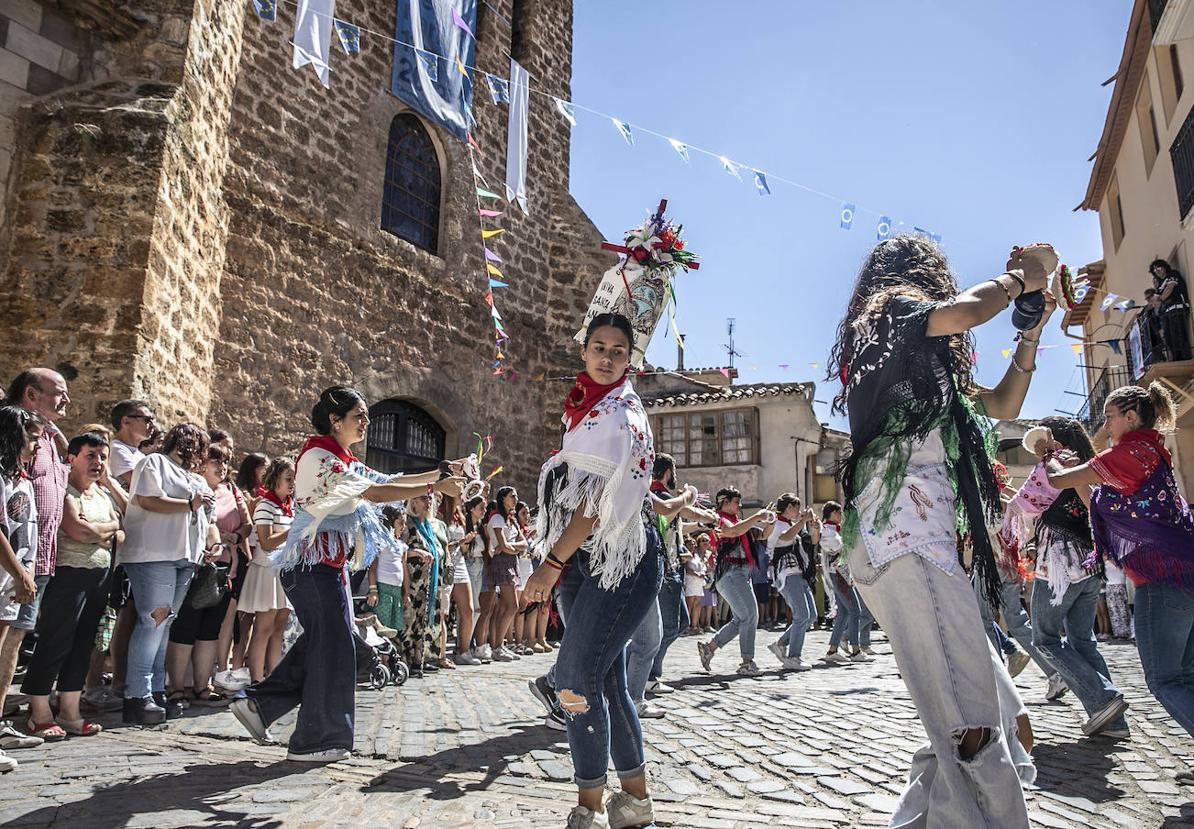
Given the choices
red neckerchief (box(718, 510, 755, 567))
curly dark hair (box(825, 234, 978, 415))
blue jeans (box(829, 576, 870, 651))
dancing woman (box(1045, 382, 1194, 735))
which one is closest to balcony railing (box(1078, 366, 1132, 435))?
blue jeans (box(829, 576, 870, 651))

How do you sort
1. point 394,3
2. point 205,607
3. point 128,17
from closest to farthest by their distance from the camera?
point 205,607, point 128,17, point 394,3

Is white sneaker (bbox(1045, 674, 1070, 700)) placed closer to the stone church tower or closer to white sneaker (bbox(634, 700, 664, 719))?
white sneaker (bbox(634, 700, 664, 719))

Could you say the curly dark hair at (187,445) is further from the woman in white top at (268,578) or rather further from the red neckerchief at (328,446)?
the red neckerchief at (328,446)

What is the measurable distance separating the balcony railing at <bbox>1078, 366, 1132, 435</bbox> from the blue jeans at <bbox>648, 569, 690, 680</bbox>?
16.7 metres

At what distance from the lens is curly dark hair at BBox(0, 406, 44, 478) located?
4.00 m

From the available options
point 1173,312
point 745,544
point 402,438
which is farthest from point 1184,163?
point 402,438

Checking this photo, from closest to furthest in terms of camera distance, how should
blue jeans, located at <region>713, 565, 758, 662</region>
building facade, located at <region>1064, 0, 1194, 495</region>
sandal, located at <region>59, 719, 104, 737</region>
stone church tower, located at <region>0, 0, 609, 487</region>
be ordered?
1. sandal, located at <region>59, 719, 104, 737</region>
2. stone church tower, located at <region>0, 0, 609, 487</region>
3. blue jeans, located at <region>713, 565, 758, 662</region>
4. building facade, located at <region>1064, 0, 1194, 495</region>

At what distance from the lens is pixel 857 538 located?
2.43m

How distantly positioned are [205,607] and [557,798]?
3.63m

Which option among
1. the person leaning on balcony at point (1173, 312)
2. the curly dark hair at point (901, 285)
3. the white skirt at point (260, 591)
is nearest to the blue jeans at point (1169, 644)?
the curly dark hair at point (901, 285)

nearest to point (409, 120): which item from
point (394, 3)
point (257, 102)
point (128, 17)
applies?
point (394, 3)

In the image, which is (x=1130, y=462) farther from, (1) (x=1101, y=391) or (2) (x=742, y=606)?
(1) (x=1101, y=391)

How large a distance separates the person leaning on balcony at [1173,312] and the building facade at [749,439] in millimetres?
12858

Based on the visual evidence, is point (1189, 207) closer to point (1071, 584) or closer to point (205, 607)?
point (1071, 584)
